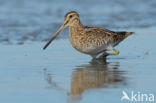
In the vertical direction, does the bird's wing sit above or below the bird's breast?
above

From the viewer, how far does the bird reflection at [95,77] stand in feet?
25.5

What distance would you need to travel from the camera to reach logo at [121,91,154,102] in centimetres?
705

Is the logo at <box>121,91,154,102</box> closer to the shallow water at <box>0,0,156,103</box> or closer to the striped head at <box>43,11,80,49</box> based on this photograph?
A: the shallow water at <box>0,0,156,103</box>

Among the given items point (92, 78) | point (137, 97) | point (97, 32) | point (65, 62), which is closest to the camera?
point (137, 97)

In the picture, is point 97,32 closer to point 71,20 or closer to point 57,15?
point 71,20

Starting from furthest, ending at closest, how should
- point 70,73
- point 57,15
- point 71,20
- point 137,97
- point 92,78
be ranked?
point 57,15 → point 71,20 → point 70,73 → point 92,78 → point 137,97

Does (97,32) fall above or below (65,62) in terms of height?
above

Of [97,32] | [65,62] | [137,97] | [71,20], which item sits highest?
[71,20]

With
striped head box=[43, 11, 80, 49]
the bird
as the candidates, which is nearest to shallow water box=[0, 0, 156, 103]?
the bird

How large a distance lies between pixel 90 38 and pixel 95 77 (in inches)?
82.3

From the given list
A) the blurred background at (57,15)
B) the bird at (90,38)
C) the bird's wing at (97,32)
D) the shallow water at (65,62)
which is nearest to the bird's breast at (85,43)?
the bird at (90,38)

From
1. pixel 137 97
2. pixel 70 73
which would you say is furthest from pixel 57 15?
pixel 137 97

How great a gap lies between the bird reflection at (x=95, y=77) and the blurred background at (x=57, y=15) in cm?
338

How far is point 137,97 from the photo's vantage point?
7180mm
